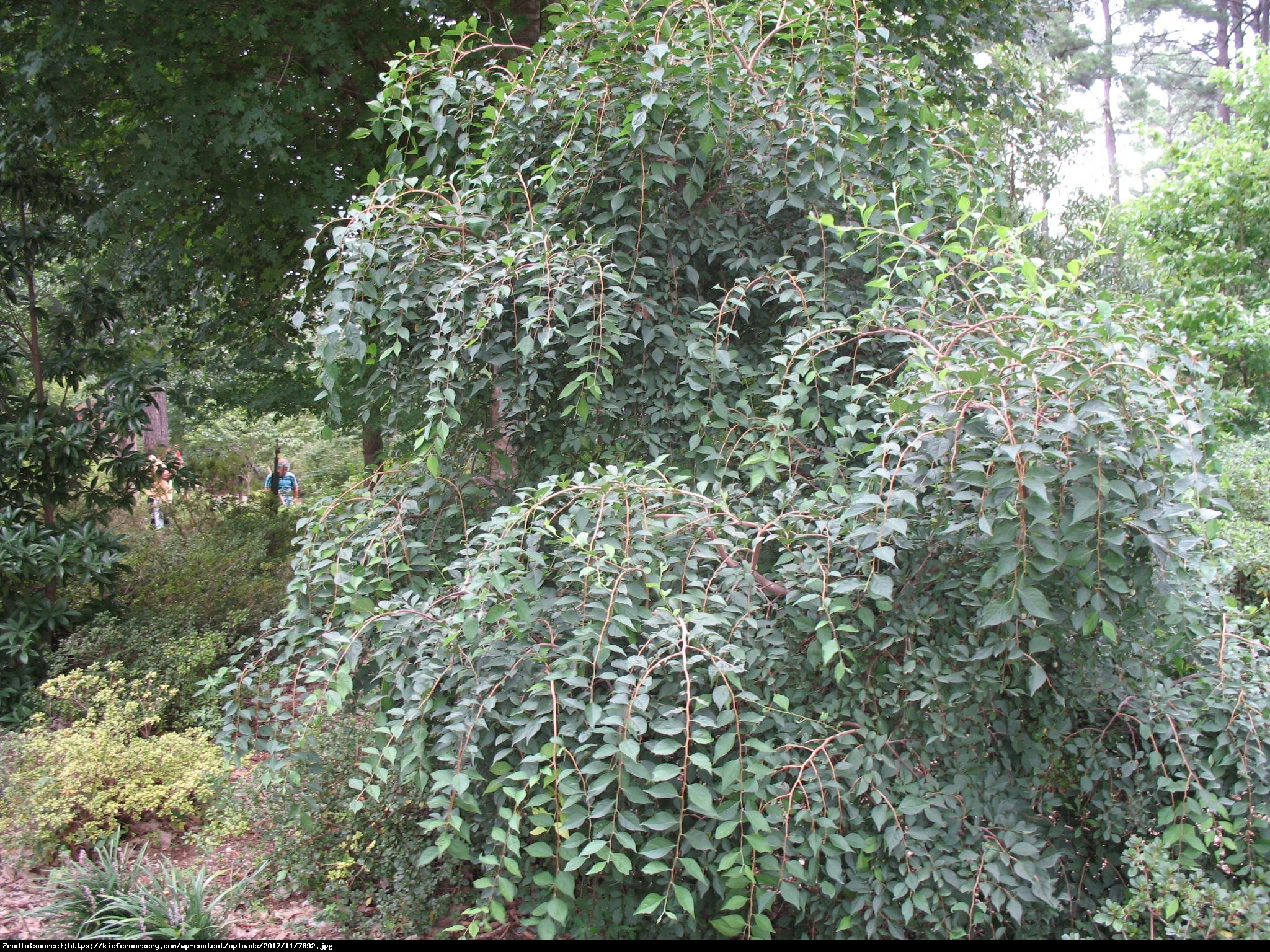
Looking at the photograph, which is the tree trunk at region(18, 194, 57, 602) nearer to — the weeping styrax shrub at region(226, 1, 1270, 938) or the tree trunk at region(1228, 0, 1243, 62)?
the weeping styrax shrub at region(226, 1, 1270, 938)

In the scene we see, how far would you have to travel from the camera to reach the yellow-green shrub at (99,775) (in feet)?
12.3

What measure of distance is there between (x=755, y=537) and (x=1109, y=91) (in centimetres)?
2983

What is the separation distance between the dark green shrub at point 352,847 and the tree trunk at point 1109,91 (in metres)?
25.5

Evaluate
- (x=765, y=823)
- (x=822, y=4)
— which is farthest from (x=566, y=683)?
(x=822, y=4)

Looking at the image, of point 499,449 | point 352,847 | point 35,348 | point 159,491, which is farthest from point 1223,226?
point 35,348

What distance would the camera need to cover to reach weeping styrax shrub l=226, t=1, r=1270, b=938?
232 centimetres

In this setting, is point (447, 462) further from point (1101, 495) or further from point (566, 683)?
point (1101, 495)

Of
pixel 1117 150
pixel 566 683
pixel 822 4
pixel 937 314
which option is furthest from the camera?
pixel 1117 150

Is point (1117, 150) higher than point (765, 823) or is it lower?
higher

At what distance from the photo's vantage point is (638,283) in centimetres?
327

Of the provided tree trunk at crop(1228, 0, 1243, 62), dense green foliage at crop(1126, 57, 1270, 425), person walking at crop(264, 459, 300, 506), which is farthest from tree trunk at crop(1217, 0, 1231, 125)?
person walking at crop(264, 459, 300, 506)

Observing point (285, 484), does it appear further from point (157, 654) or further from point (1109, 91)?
point (1109, 91)

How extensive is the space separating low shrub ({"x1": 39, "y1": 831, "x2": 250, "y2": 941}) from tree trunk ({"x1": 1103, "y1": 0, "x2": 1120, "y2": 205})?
26142 mm
